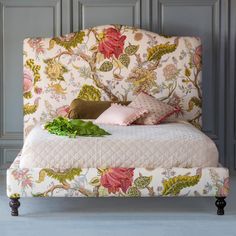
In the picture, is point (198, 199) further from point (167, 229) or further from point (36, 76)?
point (36, 76)

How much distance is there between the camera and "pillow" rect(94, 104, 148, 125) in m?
4.94

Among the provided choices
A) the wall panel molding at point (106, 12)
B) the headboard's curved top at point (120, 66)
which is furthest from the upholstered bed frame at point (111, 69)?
the wall panel molding at point (106, 12)

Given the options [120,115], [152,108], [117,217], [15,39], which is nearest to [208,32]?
[152,108]

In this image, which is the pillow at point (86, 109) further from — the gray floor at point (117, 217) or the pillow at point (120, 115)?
the gray floor at point (117, 217)

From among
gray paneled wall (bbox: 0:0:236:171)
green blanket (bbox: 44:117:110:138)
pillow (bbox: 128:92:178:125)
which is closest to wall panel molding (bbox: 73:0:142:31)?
gray paneled wall (bbox: 0:0:236:171)

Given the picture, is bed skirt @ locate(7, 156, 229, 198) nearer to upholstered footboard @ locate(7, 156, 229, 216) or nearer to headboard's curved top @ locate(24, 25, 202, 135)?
upholstered footboard @ locate(7, 156, 229, 216)

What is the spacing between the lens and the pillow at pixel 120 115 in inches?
194

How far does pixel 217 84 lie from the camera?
577 centimetres

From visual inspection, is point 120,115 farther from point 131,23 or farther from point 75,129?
point 131,23

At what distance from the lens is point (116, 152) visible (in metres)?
4.19

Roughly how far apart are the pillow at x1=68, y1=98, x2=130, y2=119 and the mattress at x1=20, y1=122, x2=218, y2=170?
38.9 inches

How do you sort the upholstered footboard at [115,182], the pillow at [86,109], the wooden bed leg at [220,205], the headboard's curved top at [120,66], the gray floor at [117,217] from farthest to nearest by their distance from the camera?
1. the headboard's curved top at [120,66]
2. the pillow at [86,109]
3. the wooden bed leg at [220,205]
4. the upholstered footboard at [115,182]
5. the gray floor at [117,217]

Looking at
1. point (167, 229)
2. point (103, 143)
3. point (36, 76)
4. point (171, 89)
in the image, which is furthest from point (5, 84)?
point (167, 229)

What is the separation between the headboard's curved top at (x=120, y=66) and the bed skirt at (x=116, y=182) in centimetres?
138
